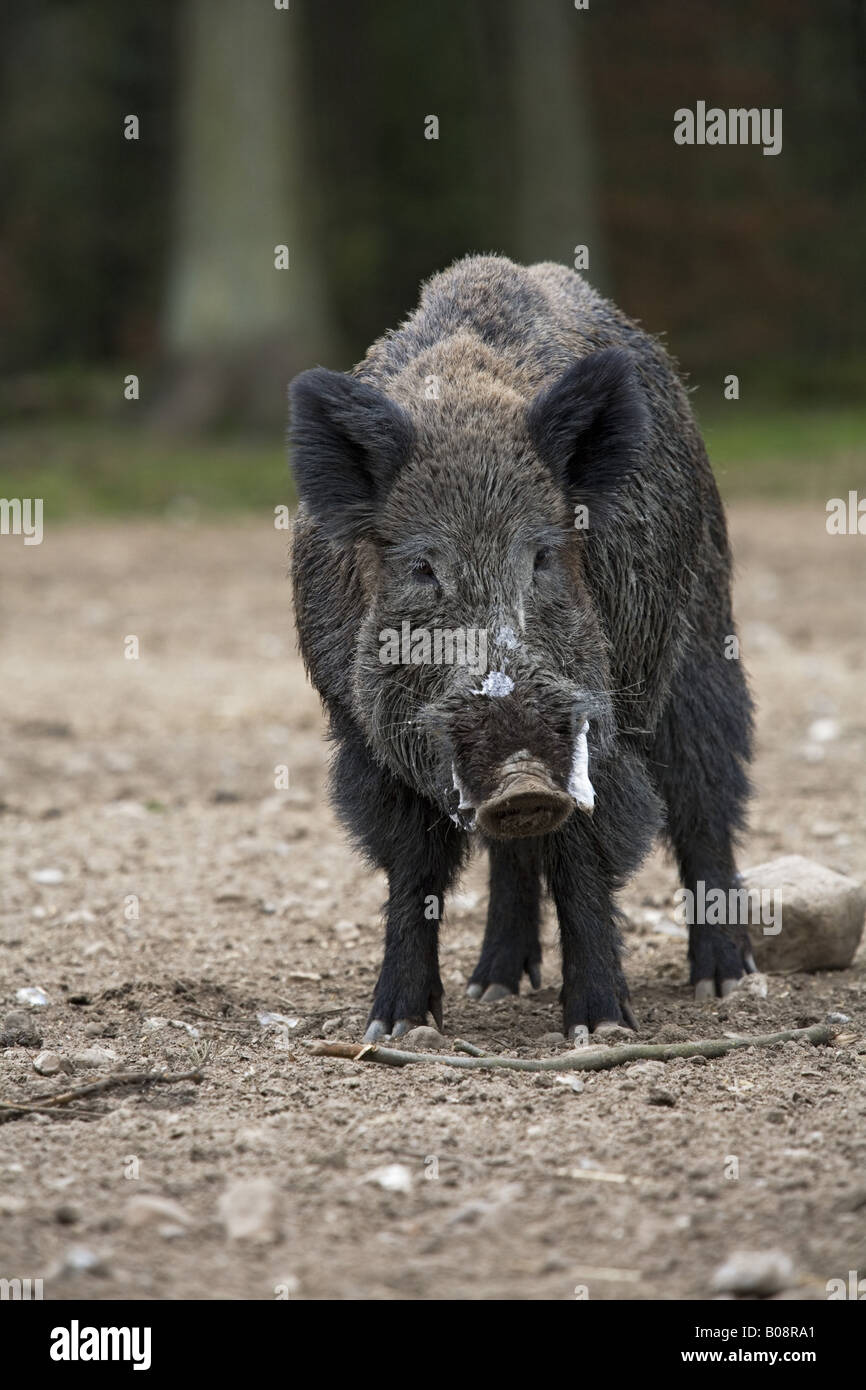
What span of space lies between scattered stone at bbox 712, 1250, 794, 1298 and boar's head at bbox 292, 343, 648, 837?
1310 millimetres

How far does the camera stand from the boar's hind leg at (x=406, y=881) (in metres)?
4.87

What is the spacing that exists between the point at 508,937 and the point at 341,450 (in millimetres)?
1899

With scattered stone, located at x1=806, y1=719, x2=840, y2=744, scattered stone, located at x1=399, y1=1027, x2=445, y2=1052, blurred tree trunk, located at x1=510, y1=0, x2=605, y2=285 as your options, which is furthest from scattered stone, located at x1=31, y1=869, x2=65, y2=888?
blurred tree trunk, located at x1=510, y1=0, x2=605, y2=285

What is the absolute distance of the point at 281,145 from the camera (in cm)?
2175

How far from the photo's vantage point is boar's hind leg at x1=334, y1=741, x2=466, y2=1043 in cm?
487

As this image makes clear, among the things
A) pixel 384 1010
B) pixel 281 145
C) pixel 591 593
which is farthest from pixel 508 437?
pixel 281 145

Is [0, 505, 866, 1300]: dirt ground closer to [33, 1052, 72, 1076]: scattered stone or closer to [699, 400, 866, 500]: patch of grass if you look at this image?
[33, 1052, 72, 1076]: scattered stone

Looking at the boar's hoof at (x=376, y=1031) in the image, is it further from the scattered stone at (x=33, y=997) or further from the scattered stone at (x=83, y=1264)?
the scattered stone at (x=83, y=1264)

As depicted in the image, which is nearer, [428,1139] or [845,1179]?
[845,1179]

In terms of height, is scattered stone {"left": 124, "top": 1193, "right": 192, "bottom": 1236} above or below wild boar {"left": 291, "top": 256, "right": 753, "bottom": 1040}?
below

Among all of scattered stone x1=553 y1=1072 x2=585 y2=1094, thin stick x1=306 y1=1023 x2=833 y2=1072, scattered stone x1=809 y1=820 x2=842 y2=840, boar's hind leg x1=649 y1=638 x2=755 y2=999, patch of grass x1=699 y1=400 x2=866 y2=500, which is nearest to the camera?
scattered stone x1=553 y1=1072 x2=585 y2=1094

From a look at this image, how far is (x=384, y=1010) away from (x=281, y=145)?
18604 mm

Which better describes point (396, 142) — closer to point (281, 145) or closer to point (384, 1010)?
point (281, 145)

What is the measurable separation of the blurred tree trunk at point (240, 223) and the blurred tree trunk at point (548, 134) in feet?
10.5
